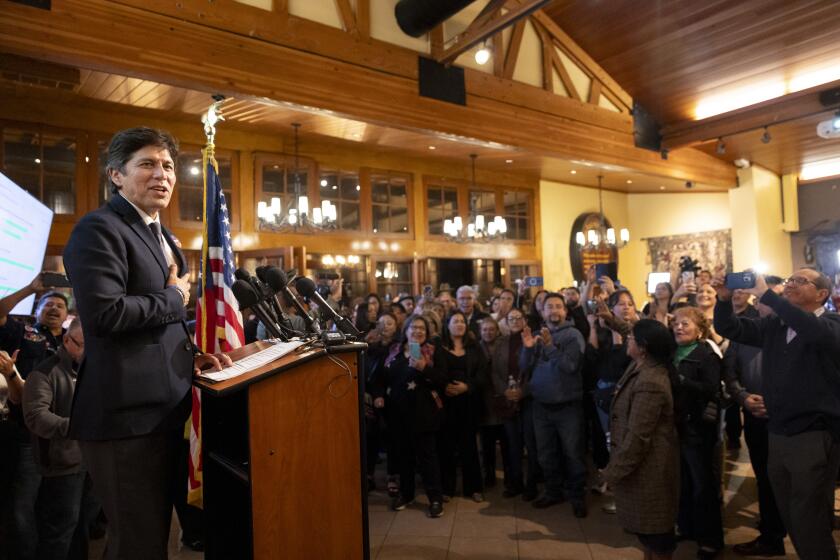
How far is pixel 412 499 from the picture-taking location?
4.22 metres

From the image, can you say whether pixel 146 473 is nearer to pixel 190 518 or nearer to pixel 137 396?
pixel 137 396

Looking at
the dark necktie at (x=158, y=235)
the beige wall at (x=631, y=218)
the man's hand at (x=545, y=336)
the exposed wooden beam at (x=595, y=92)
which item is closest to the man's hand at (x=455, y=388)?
the man's hand at (x=545, y=336)

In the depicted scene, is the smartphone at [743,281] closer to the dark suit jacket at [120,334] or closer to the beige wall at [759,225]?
the dark suit jacket at [120,334]

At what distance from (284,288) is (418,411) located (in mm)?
2277

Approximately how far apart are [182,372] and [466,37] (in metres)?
6.24

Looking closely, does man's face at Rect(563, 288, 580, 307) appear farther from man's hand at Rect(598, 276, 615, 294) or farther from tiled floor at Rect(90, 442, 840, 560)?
tiled floor at Rect(90, 442, 840, 560)

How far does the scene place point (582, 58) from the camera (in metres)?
9.02

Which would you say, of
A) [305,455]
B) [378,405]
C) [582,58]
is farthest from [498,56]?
[305,455]

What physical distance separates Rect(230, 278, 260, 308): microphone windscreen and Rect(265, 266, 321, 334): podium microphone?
0.07 metres

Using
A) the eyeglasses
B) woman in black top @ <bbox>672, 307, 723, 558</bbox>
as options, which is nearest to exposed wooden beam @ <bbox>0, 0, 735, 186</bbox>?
woman in black top @ <bbox>672, 307, 723, 558</bbox>

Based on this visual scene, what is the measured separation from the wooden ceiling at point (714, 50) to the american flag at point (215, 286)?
6.94m

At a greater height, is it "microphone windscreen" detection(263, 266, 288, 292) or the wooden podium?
"microphone windscreen" detection(263, 266, 288, 292)

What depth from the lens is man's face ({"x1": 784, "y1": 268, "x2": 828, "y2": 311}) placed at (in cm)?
275

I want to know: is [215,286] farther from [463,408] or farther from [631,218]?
[631,218]
